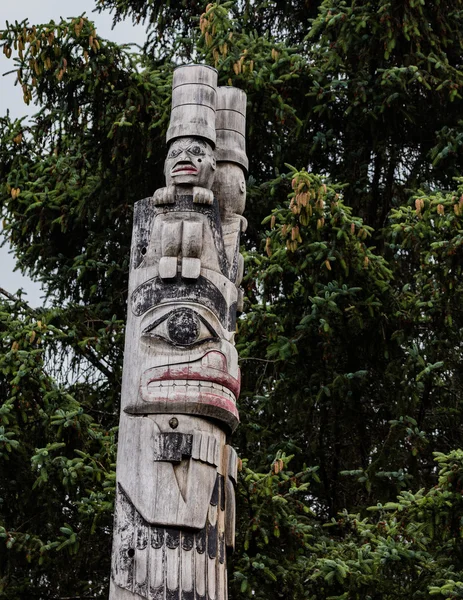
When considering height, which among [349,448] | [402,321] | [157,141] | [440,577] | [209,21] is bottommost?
[440,577]

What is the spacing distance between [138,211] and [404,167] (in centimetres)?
592

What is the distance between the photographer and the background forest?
9406mm

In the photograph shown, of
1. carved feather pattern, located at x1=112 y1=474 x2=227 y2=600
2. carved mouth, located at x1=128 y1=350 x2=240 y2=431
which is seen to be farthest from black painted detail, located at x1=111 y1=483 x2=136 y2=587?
carved mouth, located at x1=128 y1=350 x2=240 y2=431

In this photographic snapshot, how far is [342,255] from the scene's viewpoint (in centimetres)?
1051

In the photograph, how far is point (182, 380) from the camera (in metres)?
7.22

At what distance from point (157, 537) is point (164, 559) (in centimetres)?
14

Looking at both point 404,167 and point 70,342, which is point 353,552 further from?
point 404,167

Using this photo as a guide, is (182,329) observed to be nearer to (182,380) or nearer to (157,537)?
(182,380)

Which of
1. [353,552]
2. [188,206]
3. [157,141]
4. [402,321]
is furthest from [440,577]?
[157,141]

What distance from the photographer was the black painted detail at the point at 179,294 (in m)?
7.55

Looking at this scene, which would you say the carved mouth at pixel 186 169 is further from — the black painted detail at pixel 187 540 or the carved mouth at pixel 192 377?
the black painted detail at pixel 187 540

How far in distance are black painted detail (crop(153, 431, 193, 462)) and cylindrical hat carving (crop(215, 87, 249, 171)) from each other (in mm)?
2386

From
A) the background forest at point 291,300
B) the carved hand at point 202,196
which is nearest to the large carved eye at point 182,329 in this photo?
the carved hand at point 202,196

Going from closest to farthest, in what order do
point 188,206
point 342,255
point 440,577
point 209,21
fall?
1. point 188,206
2. point 440,577
3. point 342,255
4. point 209,21
